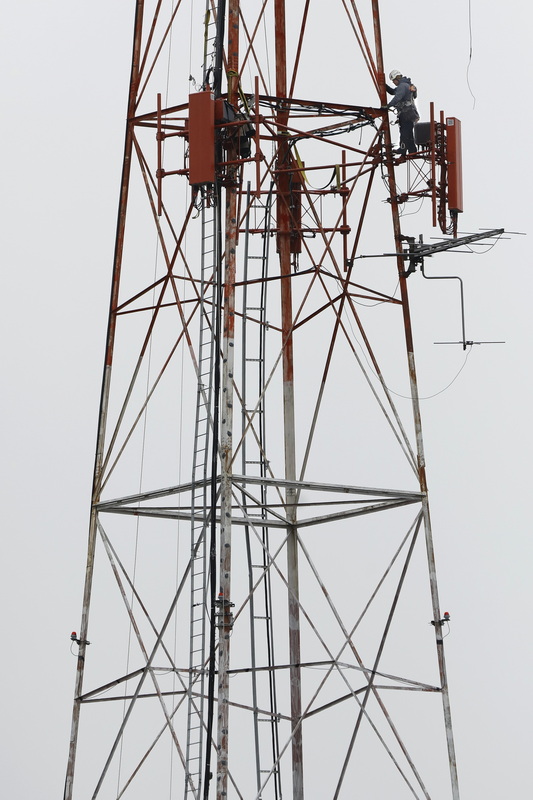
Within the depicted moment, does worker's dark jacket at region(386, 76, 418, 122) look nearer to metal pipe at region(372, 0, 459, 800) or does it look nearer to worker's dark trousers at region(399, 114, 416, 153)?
worker's dark trousers at region(399, 114, 416, 153)

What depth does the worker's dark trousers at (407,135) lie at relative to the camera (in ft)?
101

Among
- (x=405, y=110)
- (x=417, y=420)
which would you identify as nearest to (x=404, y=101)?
(x=405, y=110)

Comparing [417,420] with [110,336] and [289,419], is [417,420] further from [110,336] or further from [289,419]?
[110,336]

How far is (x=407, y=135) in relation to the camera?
30719 millimetres

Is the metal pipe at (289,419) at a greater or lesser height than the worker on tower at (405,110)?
lesser

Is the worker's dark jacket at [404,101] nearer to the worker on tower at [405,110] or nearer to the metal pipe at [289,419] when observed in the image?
the worker on tower at [405,110]

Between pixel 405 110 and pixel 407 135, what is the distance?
1.44 feet

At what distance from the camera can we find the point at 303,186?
105 feet

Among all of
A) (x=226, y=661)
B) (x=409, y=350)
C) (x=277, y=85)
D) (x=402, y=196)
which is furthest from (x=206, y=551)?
(x=277, y=85)

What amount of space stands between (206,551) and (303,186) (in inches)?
285

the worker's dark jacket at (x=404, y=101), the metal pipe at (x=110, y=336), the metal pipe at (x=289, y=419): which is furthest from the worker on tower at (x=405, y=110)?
the metal pipe at (x=110, y=336)

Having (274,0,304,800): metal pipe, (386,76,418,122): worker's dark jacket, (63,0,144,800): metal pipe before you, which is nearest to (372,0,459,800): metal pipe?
(386,76,418,122): worker's dark jacket

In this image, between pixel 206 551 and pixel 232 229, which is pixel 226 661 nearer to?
pixel 206 551

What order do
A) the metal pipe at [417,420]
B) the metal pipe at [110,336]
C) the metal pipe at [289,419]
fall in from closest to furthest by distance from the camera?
the metal pipe at [417,420] < the metal pipe at [110,336] < the metal pipe at [289,419]
